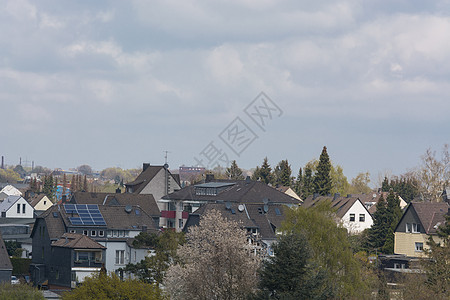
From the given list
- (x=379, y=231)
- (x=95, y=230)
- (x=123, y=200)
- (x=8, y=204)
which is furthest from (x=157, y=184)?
(x=379, y=231)

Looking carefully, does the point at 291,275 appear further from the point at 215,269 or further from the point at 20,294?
the point at 20,294

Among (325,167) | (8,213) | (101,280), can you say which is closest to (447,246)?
(101,280)

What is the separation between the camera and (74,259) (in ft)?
250

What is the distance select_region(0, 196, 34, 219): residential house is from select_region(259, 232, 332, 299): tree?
88561 mm

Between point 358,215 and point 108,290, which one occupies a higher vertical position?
point 358,215

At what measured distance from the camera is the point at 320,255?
191ft

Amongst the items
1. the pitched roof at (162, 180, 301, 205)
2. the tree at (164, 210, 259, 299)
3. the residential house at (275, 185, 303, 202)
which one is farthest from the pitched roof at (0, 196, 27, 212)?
the tree at (164, 210, 259, 299)

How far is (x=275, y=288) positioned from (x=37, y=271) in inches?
1716

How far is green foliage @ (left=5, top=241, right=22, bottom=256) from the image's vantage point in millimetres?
93125

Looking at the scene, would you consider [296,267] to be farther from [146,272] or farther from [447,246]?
[146,272]

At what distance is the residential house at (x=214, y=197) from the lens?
94.1 metres

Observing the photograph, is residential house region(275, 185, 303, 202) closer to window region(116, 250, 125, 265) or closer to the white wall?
the white wall

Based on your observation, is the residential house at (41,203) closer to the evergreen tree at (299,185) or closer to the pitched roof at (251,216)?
the evergreen tree at (299,185)

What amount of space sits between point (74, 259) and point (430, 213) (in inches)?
1499
